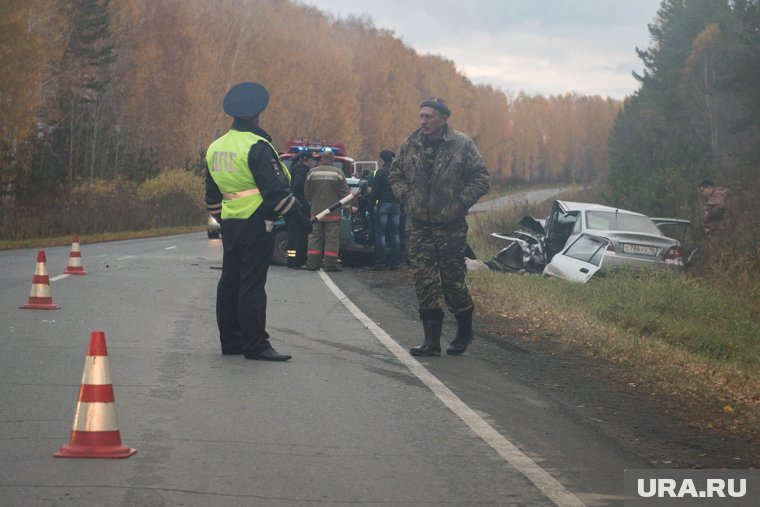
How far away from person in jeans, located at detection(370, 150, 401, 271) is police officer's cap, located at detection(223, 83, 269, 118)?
1154 cm

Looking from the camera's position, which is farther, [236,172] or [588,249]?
[588,249]

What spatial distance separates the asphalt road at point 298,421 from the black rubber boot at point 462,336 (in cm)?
15

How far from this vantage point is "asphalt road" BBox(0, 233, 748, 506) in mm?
5629

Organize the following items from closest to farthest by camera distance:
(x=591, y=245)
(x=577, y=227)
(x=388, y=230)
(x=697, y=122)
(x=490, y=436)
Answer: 1. (x=490, y=436)
2. (x=591, y=245)
3. (x=577, y=227)
4. (x=388, y=230)
5. (x=697, y=122)

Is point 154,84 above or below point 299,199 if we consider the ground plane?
above

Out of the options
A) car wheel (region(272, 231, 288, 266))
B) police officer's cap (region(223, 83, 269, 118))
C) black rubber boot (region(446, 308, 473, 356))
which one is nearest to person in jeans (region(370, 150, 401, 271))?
car wheel (region(272, 231, 288, 266))

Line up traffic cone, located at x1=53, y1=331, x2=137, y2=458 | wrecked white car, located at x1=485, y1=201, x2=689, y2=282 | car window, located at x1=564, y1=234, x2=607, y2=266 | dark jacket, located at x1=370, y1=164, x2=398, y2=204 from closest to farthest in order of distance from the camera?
traffic cone, located at x1=53, y1=331, x2=137, y2=458 → wrecked white car, located at x1=485, y1=201, x2=689, y2=282 → car window, located at x1=564, y1=234, x2=607, y2=266 → dark jacket, located at x1=370, y1=164, x2=398, y2=204

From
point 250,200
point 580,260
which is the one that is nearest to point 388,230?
point 580,260

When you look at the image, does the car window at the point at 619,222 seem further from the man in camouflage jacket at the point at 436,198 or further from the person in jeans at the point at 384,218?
the man in camouflage jacket at the point at 436,198

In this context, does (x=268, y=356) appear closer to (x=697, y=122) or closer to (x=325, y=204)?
(x=325, y=204)

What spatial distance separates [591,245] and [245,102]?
35.9 feet

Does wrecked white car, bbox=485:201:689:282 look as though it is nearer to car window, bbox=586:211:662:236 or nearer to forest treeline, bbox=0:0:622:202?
car window, bbox=586:211:662:236

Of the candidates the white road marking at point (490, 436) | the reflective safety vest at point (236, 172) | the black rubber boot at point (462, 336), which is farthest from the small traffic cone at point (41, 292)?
the black rubber boot at point (462, 336)

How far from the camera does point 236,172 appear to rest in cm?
983
